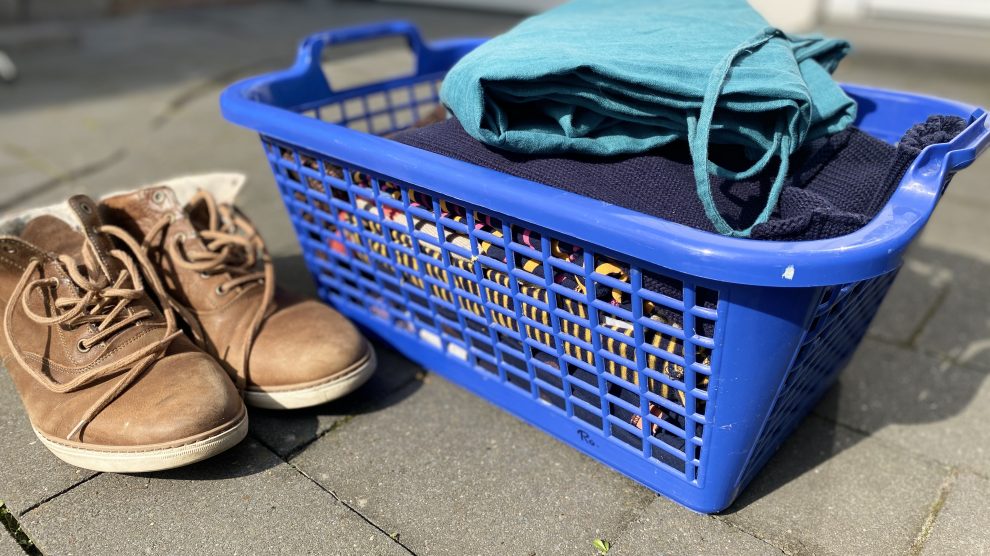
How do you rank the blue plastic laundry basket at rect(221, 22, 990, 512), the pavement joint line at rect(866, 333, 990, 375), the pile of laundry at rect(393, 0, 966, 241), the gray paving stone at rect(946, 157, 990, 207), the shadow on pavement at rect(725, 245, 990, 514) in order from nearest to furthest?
1. the blue plastic laundry basket at rect(221, 22, 990, 512)
2. the pile of laundry at rect(393, 0, 966, 241)
3. the shadow on pavement at rect(725, 245, 990, 514)
4. the pavement joint line at rect(866, 333, 990, 375)
5. the gray paving stone at rect(946, 157, 990, 207)

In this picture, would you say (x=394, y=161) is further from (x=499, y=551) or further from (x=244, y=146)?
(x=244, y=146)

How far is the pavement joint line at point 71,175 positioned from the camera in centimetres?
179

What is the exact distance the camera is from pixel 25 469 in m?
0.96

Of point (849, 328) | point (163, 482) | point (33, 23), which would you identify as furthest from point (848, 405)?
point (33, 23)

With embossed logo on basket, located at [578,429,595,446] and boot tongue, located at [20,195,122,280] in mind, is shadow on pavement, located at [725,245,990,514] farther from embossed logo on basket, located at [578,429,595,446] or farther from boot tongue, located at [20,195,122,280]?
boot tongue, located at [20,195,122,280]

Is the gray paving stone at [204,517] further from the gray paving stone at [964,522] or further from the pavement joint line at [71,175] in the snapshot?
the pavement joint line at [71,175]

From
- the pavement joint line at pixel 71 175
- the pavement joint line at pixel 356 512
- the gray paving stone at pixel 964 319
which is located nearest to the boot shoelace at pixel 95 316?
the pavement joint line at pixel 356 512

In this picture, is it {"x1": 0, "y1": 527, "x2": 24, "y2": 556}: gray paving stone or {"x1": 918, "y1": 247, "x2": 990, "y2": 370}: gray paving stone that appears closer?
{"x1": 0, "y1": 527, "x2": 24, "y2": 556}: gray paving stone

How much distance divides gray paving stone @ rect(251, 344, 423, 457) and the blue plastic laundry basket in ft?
0.14

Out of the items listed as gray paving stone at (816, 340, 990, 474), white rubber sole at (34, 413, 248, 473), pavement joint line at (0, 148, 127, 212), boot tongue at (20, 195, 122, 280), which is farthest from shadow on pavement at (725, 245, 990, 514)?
pavement joint line at (0, 148, 127, 212)

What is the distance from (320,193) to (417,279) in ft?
0.67

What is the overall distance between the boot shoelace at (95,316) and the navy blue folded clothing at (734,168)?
46 cm

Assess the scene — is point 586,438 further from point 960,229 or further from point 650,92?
point 960,229

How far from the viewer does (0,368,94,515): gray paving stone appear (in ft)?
3.00
